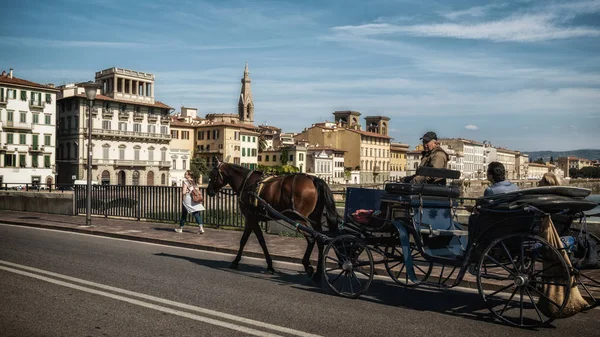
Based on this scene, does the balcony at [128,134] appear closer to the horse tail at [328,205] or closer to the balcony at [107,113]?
the balcony at [107,113]

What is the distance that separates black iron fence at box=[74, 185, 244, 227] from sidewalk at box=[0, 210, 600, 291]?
0.40 metres

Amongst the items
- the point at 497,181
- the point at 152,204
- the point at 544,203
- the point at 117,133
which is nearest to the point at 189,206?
the point at 152,204

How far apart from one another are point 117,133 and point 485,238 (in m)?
88.2

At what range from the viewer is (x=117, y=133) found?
89.2 m

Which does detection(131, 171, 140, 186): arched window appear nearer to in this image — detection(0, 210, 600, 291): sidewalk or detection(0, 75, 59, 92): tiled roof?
detection(0, 75, 59, 92): tiled roof

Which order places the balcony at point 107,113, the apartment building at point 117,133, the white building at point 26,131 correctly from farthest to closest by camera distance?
1. the balcony at point 107,113
2. the apartment building at point 117,133
3. the white building at point 26,131

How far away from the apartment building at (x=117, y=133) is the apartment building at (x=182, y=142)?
273cm

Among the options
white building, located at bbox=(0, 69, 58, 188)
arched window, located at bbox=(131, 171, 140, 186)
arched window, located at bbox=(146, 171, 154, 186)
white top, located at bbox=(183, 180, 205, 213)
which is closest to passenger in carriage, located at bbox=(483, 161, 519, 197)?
white top, located at bbox=(183, 180, 205, 213)

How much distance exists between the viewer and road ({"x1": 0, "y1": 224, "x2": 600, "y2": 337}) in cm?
620

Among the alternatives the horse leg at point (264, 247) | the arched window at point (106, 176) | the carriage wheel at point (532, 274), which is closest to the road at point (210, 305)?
the horse leg at point (264, 247)

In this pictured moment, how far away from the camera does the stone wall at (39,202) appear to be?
74.1 ft

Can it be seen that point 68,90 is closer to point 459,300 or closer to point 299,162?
point 299,162

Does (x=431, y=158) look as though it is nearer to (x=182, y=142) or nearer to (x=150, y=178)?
(x=150, y=178)

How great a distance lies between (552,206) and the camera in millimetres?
6316
